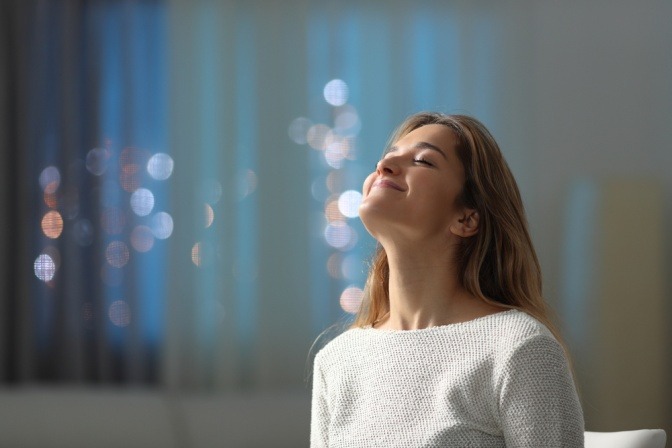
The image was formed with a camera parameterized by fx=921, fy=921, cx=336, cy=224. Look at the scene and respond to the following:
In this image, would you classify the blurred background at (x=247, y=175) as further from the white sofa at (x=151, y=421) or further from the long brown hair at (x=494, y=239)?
the long brown hair at (x=494, y=239)

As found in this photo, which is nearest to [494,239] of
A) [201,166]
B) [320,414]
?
[320,414]

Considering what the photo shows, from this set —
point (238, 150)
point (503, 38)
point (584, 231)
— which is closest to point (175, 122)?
point (238, 150)

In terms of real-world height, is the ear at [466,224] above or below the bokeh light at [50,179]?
above

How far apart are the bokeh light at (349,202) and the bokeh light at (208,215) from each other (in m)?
0.51

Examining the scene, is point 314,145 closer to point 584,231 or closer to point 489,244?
point 584,231

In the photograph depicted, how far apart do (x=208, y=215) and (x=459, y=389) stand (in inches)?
90.6

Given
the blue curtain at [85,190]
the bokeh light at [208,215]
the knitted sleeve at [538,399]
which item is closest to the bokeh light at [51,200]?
the blue curtain at [85,190]

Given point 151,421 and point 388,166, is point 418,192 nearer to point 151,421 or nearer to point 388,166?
point 388,166

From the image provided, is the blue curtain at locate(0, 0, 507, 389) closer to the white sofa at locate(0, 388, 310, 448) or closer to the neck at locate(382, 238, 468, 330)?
the white sofa at locate(0, 388, 310, 448)

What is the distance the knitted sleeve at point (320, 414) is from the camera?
5.79ft

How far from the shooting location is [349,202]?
3.59 m

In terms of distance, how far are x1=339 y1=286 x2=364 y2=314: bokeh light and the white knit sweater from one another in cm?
185

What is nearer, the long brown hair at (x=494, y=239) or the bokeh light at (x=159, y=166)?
the long brown hair at (x=494, y=239)

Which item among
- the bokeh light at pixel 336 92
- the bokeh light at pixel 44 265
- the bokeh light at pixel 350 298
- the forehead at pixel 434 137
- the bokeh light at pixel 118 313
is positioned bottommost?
the bokeh light at pixel 118 313
